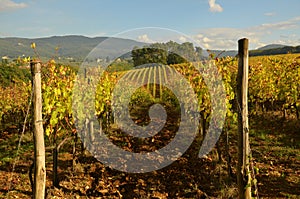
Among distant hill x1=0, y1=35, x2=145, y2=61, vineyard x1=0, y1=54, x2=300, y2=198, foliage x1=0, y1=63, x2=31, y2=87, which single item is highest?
distant hill x1=0, y1=35, x2=145, y2=61

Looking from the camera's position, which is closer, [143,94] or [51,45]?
[143,94]

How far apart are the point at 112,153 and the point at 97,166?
2.93 ft

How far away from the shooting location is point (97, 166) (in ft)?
22.2

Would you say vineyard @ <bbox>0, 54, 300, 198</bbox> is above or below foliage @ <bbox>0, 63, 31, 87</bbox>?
below

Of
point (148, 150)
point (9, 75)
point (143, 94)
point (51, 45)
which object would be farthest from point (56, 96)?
point (51, 45)

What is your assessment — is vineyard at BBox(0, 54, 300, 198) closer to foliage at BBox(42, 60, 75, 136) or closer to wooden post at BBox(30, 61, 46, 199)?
foliage at BBox(42, 60, 75, 136)

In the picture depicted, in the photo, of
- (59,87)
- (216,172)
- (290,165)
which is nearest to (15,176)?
(59,87)

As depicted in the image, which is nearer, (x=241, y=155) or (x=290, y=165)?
(x=241, y=155)

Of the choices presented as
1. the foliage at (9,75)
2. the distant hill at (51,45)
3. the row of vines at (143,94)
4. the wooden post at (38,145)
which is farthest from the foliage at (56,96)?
the distant hill at (51,45)

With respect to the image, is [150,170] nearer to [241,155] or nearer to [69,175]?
[69,175]

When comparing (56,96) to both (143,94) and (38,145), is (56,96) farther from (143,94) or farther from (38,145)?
(143,94)

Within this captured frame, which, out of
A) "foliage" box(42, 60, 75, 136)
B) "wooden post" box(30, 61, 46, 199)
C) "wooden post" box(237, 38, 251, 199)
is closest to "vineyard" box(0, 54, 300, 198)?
"foliage" box(42, 60, 75, 136)

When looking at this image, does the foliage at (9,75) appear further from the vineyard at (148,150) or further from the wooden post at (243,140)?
the wooden post at (243,140)

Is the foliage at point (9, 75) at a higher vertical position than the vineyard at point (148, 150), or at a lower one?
higher
